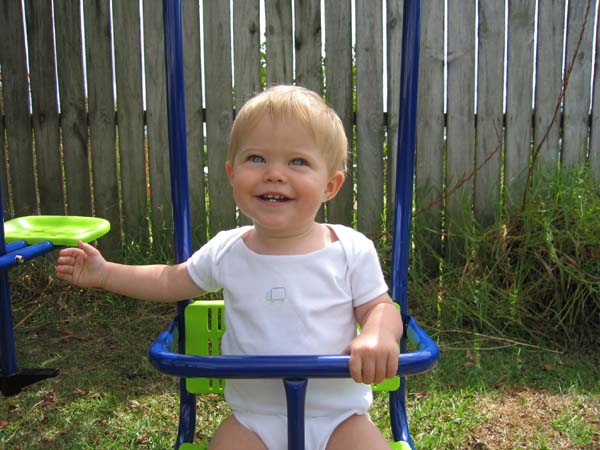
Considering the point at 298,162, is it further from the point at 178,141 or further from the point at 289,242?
the point at 178,141

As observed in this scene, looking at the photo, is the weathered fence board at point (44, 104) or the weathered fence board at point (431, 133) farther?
the weathered fence board at point (44, 104)

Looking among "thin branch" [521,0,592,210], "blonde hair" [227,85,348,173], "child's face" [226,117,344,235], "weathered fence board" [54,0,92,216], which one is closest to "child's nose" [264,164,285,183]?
"child's face" [226,117,344,235]

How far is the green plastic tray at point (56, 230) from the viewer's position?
1881mm

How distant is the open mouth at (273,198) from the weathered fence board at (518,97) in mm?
2020

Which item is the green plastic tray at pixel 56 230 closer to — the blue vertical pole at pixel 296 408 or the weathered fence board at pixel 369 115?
the blue vertical pole at pixel 296 408

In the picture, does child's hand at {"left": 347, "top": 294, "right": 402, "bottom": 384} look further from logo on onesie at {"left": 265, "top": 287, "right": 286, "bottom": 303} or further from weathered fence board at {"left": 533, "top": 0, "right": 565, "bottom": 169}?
weathered fence board at {"left": 533, "top": 0, "right": 565, "bottom": 169}

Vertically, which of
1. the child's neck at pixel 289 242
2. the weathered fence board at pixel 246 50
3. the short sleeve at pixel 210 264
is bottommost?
the short sleeve at pixel 210 264

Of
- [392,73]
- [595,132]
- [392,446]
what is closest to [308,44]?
[392,73]

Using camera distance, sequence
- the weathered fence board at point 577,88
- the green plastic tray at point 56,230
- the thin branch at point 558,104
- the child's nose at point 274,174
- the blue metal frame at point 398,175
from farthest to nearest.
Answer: the weathered fence board at point 577,88 → the thin branch at point 558,104 → the green plastic tray at point 56,230 → the blue metal frame at point 398,175 → the child's nose at point 274,174

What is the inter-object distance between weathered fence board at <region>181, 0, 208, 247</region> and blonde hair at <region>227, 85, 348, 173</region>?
1825 millimetres

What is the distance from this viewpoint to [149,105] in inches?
124

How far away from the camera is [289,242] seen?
4.56 ft

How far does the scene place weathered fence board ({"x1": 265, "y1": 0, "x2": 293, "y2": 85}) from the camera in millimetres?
3035

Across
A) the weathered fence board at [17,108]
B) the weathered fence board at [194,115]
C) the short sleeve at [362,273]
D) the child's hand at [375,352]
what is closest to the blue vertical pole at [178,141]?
the short sleeve at [362,273]
